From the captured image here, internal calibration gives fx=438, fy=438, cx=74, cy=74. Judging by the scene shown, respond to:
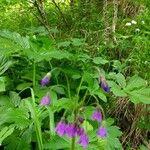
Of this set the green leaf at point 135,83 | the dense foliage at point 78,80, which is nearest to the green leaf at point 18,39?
the dense foliage at point 78,80

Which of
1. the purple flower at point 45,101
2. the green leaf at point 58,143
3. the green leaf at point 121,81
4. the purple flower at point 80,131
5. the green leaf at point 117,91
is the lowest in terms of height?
the green leaf at point 58,143

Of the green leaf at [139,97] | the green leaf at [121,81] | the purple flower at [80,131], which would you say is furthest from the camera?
the green leaf at [121,81]

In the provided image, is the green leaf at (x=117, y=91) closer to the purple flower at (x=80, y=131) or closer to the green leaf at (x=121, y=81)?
the green leaf at (x=121, y=81)

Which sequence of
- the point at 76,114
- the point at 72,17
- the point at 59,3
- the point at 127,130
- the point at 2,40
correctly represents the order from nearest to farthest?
1. the point at 76,114
2. the point at 2,40
3. the point at 127,130
4. the point at 72,17
5. the point at 59,3

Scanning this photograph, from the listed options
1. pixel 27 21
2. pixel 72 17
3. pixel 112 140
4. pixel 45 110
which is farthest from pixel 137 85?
pixel 27 21

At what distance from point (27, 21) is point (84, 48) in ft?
4.47

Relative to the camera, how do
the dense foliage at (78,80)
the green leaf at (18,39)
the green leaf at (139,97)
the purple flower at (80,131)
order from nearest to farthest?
the purple flower at (80,131) < the dense foliage at (78,80) < the green leaf at (139,97) < the green leaf at (18,39)

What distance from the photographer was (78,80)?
315 cm

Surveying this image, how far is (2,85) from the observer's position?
106 inches

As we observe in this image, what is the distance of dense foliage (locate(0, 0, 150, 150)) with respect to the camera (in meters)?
2.34

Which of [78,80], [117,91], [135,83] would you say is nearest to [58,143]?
[117,91]

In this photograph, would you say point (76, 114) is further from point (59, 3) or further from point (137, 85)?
point (59, 3)

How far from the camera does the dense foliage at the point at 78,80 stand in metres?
2.34

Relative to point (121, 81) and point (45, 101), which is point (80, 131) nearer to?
point (45, 101)
